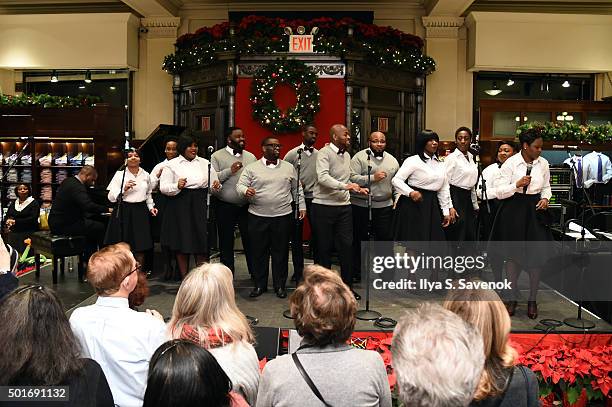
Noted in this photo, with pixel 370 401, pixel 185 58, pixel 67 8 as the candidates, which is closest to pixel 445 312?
pixel 370 401

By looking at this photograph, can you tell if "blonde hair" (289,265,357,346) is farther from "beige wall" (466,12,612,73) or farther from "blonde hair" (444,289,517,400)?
"beige wall" (466,12,612,73)

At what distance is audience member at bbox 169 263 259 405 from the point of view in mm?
2213

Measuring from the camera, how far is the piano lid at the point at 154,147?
777cm

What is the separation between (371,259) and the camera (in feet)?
16.6

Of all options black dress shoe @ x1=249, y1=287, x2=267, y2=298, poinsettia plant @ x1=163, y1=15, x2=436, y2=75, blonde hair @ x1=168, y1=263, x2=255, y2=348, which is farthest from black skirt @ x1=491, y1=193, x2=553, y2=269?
poinsettia plant @ x1=163, y1=15, x2=436, y2=75

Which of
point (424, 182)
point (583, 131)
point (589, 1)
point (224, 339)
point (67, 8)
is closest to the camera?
point (224, 339)

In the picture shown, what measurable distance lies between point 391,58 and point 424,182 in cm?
461

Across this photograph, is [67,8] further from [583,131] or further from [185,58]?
[583,131]

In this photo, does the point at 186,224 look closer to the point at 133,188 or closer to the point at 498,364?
the point at 133,188

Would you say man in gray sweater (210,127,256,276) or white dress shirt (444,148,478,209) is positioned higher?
white dress shirt (444,148,478,209)

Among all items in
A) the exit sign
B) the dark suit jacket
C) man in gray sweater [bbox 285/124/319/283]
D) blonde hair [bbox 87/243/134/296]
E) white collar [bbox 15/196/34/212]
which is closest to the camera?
blonde hair [bbox 87/243/134/296]

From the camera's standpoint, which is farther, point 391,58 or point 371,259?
point 391,58

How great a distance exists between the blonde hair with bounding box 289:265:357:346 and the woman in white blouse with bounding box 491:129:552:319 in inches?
125

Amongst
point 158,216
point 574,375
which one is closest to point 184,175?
point 158,216
